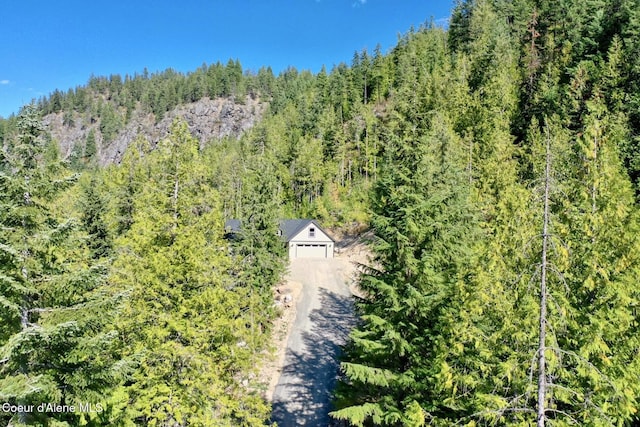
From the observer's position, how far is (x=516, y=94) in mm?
47406

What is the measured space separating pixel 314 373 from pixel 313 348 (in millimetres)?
2995

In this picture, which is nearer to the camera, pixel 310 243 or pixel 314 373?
pixel 314 373

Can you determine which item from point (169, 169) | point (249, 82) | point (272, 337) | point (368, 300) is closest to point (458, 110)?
point (272, 337)

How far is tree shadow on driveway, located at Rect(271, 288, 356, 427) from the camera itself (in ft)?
68.2

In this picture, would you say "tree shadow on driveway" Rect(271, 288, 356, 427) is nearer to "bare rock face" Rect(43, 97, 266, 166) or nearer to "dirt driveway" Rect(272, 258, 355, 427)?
"dirt driveway" Rect(272, 258, 355, 427)

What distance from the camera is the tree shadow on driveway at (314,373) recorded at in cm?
2078

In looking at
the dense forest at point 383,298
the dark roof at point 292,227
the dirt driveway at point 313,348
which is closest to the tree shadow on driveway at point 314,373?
the dirt driveway at point 313,348

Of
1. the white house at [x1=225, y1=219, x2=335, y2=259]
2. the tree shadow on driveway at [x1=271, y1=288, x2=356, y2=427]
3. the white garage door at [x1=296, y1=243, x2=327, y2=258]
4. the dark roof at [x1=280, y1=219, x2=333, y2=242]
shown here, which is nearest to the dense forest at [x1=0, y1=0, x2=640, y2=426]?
the tree shadow on driveway at [x1=271, y1=288, x2=356, y2=427]

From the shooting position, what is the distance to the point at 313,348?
27.6m

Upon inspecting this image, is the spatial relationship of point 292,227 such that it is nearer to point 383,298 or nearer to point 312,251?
point 312,251

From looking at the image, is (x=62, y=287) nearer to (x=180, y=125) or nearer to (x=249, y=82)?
(x=180, y=125)

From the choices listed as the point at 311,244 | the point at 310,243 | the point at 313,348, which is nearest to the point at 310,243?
the point at 310,243

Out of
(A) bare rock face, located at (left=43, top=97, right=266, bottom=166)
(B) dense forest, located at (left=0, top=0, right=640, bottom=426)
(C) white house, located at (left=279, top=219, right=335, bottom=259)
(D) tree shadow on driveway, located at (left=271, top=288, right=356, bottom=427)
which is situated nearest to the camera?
(B) dense forest, located at (left=0, top=0, right=640, bottom=426)

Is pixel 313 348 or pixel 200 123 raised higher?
pixel 200 123
